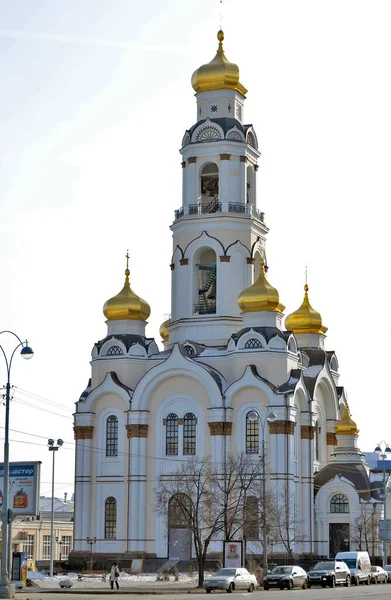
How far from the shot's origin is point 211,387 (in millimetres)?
68938

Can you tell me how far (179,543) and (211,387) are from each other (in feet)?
28.3

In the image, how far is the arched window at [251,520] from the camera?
→ 64125 millimetres

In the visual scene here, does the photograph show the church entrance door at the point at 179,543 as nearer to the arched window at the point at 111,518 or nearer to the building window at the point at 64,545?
the arched window at the point at 111,518

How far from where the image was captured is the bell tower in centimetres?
7269

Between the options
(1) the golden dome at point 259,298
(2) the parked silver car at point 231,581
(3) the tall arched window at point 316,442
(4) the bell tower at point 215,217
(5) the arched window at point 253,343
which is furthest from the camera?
(3) the tall arched window at point 316,442

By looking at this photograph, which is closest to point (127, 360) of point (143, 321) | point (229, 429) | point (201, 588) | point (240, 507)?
point (143, 321)

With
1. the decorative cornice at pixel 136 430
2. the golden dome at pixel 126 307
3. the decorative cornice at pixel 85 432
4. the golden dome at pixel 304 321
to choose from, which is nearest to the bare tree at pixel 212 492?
the decorative cornice at pixel 136 430

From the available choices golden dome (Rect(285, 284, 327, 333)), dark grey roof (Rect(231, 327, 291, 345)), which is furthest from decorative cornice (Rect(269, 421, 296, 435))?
golden dome (Rect(285, 284, 327, 333))

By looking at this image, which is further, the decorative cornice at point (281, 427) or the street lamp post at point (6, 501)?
the decorative cornice at point (281, 427)

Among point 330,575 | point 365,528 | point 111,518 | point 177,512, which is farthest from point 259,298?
point 330,575

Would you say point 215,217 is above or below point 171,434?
above

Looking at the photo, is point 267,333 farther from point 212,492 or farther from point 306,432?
point 212,492

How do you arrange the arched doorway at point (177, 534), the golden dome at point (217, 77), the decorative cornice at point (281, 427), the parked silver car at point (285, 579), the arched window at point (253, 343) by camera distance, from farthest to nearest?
the golden dome at point (217, 77)
the arched window at point (253, 343)
the arched doorway at point (177, 534)
the decorative cornice at point (281, 427)
the parked silver car at point (285, 579)

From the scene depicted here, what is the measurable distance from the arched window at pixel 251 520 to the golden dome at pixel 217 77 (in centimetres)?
2489
